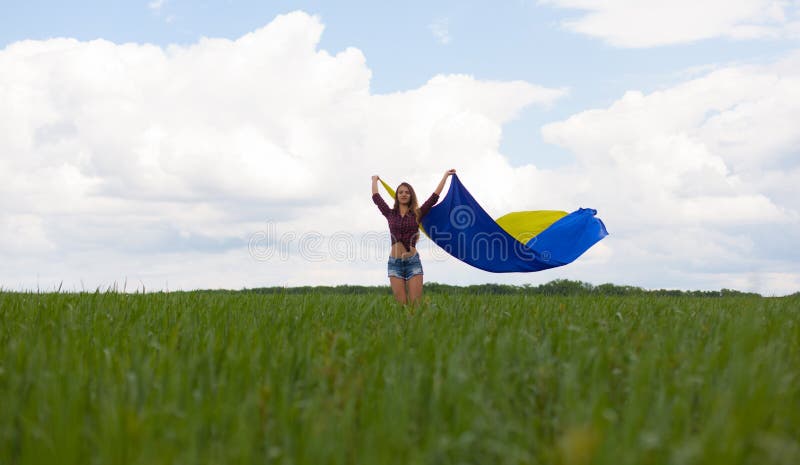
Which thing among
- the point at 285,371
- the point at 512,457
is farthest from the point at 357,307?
the point at 512,457

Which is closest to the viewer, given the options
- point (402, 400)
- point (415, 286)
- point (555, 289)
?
point (402, 400)

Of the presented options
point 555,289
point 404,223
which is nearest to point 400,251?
point 404,223

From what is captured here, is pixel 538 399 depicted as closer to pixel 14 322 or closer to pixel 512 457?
pixel 512 457

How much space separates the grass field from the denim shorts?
4.43m

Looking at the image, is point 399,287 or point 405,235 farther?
point 405,235

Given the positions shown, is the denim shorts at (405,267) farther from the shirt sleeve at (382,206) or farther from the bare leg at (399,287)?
the shirt sleeve at (382,206)

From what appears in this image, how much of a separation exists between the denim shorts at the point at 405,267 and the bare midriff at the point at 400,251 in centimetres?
4

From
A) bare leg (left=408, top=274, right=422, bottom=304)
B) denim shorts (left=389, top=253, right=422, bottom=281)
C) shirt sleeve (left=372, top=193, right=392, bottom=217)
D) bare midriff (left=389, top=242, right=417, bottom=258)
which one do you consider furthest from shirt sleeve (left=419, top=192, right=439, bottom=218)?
bare leg (left=408, top=274, right=422, bottom=304)

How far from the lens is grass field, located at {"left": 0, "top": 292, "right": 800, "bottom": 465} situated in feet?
8.05

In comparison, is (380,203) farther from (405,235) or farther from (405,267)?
(405,267)

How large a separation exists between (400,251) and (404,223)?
42 cm

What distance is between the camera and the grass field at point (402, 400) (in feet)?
8.05

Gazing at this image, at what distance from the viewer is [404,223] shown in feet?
32.5

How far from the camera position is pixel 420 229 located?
1069 centimetres
